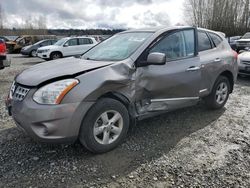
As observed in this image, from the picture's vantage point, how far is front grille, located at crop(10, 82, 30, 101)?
9.00ft

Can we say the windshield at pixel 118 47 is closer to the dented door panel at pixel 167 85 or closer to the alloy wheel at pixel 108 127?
the dented door panel at pixel 167 85

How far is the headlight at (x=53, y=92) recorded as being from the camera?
2.61m

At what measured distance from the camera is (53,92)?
2627mm

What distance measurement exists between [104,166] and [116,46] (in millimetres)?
1874

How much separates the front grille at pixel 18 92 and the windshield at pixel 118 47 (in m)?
1.16

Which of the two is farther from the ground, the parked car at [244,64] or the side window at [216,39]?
the side window at [216,39]

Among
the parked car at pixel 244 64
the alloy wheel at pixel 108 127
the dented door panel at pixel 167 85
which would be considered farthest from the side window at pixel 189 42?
the parked car at pixel 244 64

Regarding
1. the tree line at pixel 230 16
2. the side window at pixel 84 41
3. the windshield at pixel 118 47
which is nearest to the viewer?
the windshield at pixel 118 47

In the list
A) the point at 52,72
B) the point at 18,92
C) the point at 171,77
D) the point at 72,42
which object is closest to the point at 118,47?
the point at 171,77

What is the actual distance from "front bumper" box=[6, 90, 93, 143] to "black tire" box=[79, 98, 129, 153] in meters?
0.09

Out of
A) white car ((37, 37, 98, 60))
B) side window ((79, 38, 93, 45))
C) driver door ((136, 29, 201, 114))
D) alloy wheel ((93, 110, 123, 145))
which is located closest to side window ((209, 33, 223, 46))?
driver door ((136, 29, 201, 114))

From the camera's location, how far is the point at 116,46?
3.74 m

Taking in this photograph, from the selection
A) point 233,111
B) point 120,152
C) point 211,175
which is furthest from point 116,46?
point 233,111

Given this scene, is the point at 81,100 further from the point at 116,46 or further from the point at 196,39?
the point at 196,39
